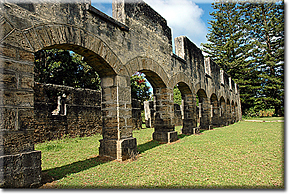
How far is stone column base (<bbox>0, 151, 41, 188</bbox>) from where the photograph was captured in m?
3.13

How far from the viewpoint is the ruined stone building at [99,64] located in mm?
3354

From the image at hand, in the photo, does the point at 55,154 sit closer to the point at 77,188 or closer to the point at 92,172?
the point at 92,172

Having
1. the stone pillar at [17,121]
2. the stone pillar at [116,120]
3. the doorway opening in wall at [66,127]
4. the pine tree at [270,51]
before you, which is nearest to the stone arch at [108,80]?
the stone pillar at [116,120]

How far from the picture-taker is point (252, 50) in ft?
89.0

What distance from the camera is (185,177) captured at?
4039mm

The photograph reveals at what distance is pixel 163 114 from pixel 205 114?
235 inches

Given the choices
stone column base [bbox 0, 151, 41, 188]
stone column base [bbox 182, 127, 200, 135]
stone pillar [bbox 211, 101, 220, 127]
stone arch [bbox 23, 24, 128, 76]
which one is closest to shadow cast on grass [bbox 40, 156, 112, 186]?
stone column base [bbox 0, 151, 41, 188]

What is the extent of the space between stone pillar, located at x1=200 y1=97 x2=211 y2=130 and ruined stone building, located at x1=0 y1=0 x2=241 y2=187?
8.71 ft

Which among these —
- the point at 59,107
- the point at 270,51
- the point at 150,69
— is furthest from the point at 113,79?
the point at 270,51

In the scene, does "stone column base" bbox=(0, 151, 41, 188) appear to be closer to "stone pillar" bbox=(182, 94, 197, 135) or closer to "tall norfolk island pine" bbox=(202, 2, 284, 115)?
"stone pillar" bbox=(182, 94, 197, 135)

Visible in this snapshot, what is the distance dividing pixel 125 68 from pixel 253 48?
2691 cm

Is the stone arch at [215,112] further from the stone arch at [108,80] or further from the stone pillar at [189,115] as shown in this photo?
the stone arch at [108,80]

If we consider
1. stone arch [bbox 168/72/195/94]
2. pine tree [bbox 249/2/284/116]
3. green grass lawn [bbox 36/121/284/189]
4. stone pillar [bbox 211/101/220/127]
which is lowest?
green grass lawn [bbox 36/121/284/189]

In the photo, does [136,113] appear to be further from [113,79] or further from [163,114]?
[113,79]
